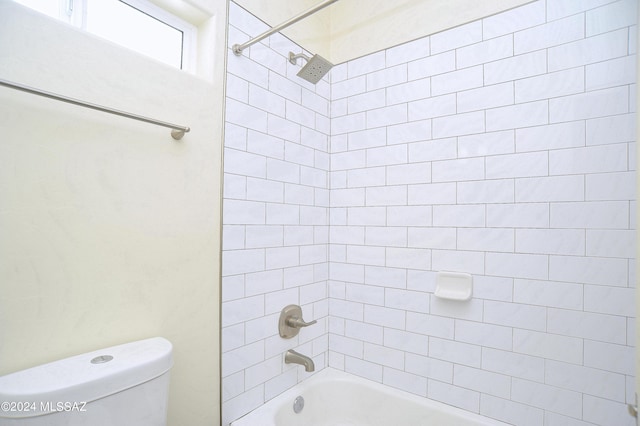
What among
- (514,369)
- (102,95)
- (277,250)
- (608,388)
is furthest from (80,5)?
(608,388)

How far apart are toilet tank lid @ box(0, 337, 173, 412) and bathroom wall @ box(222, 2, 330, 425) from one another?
1.40 feet

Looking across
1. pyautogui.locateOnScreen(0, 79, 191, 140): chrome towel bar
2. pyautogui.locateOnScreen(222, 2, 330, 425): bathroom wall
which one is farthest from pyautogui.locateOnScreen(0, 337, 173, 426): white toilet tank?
pyautogui.locateOnScreen(0, 79, 191, 140): chrome towel bar

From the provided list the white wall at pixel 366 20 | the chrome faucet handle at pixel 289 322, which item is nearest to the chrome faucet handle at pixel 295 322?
the chrome faucet handle at pixel 289 322

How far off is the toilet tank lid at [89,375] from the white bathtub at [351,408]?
2.16ft

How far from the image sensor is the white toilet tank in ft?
2.56

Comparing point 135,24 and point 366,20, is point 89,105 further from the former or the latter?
point 366,20

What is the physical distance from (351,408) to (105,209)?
5.33 feet

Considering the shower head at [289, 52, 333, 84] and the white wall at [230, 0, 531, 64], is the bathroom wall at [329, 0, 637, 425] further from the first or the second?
the shower head at [289, 52, 333, 84]

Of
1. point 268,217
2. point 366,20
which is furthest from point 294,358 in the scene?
point 366,20

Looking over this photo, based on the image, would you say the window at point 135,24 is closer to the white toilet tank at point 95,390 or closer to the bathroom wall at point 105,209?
the bathroom wall at point 105,209

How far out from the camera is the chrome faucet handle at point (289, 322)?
1705mm

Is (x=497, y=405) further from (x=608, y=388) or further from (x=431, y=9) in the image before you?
(x=431, y=9)

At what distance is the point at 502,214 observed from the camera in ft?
4.93

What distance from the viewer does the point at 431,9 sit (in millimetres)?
1719
